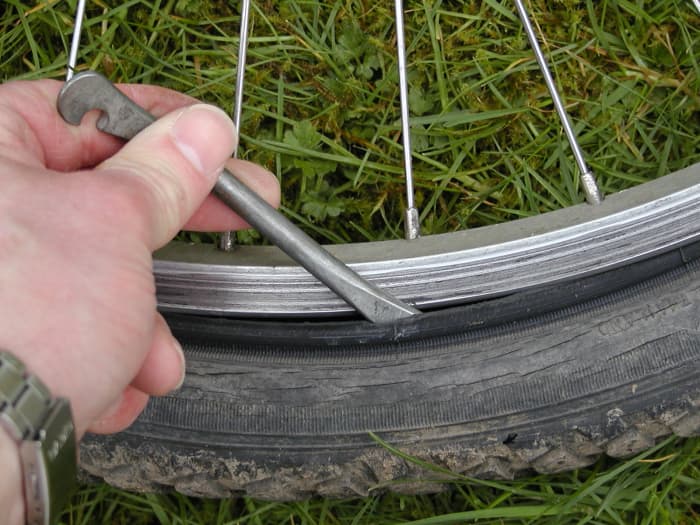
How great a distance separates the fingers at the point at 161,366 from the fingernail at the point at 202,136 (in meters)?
0.15

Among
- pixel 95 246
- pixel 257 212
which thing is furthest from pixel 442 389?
pixel 95 246

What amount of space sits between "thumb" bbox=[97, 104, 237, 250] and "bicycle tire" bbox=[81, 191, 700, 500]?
0.61 feet

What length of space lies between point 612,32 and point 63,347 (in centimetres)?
87

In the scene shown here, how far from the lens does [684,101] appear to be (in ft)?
3.67

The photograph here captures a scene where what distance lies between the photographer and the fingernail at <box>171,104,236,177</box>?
726 mm

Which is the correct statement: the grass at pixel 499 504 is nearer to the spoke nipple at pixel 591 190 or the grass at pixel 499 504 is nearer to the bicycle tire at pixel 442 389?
the bicycle tire at pixel 442 389

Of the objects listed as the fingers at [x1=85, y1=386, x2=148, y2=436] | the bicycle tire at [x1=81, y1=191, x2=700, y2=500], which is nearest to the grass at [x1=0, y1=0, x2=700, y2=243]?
the bicycle tire at [x1=81, y1=191, x2=700, y2=500]

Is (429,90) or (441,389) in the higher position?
(429,90)

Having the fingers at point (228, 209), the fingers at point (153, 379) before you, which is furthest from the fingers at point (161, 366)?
the fingers at point (228, 209)

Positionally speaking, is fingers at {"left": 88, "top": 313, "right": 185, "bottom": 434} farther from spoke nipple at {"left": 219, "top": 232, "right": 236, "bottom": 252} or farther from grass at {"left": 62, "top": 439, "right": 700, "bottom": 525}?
grass at {"left": 62, "top": 439, "right": 700, "bottom": 525}

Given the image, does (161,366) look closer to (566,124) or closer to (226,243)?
(226,243)

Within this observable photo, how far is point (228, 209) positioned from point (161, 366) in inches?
7.2

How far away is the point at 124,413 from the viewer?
80 cm

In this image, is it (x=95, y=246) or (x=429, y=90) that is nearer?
(x=95, y=246)
